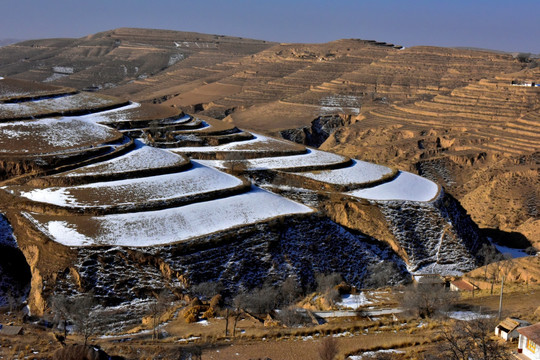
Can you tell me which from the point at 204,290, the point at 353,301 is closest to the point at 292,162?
the point at 353,301

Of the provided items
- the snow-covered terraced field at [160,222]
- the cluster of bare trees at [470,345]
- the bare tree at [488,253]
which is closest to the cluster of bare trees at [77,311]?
the snow-covered terraced field at [160,222]

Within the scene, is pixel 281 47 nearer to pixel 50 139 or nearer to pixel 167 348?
pixel 50 139

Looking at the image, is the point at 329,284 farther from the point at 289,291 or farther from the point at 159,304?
the point at 159,304

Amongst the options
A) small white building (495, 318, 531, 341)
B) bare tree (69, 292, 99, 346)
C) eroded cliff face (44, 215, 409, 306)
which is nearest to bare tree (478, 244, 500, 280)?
eroded cliff face (44, 215, 409, 306)

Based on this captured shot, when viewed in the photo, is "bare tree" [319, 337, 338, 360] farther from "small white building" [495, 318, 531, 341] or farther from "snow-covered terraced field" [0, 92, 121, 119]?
"snow-covered terraced field" [0, 92, 121, 119]

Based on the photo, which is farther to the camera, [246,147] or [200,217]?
[246,147]

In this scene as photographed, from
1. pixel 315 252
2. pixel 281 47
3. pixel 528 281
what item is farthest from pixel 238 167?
pixel 281 47

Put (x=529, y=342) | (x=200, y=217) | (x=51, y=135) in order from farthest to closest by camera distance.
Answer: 1. (x=51, y=135)
2. (x=200, y=217)
3. (x=529, y=342)
